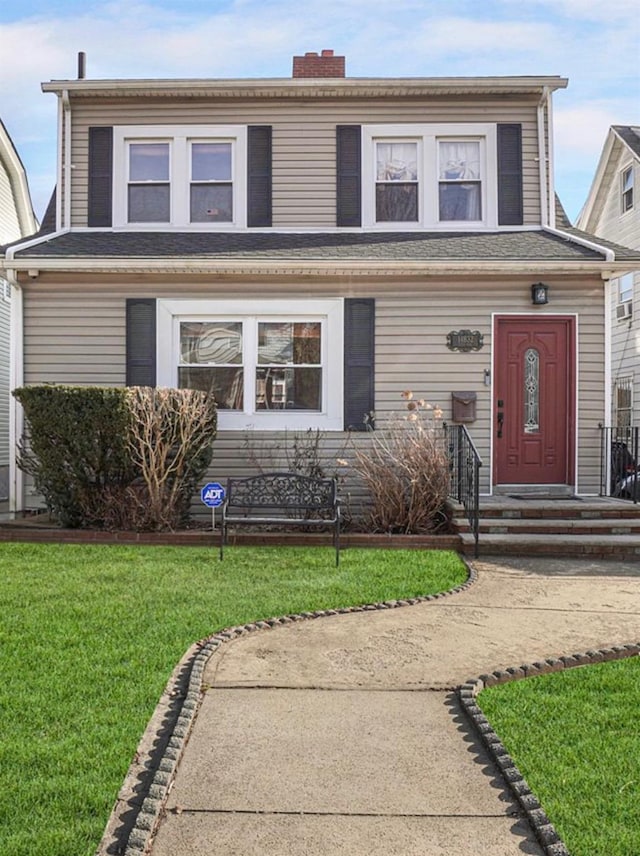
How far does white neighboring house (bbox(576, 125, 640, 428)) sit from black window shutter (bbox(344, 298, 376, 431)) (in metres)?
7.84

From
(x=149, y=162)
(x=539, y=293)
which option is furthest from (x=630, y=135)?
(x=149, y=162)

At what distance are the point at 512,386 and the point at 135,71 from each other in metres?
7.55

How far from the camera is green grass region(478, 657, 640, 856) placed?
101 inches

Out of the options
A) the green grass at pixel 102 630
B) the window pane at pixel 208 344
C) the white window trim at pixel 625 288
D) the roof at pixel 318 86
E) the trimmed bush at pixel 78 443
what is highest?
the roof at pixel 318 86

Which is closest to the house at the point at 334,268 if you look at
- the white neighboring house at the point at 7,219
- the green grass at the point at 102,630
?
the green grass at the point at 102,630

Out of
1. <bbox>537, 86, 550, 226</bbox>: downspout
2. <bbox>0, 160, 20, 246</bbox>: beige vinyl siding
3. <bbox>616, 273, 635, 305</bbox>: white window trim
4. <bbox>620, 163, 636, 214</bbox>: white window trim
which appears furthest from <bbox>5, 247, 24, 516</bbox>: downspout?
<bbox>620, 163, 636, 214</bbox>: white window trim

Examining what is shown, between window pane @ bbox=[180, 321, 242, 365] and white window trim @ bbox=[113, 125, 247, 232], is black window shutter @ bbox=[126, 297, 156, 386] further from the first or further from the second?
white window trim @ bbox=[113, 125, 247, 232]

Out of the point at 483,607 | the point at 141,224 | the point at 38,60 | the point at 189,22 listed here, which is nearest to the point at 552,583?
the point at 483,607

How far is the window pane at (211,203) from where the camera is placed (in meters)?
10.8

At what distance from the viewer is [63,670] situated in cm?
400

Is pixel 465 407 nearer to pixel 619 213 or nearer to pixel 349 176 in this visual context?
pixel 349 176

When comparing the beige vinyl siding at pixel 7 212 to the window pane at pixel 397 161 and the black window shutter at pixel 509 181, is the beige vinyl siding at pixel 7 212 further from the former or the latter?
the black window shutter at pixel 509 181

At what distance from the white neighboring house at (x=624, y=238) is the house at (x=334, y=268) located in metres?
6.25

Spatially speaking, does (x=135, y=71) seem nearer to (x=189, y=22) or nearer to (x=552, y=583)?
(x=189, y=22)
